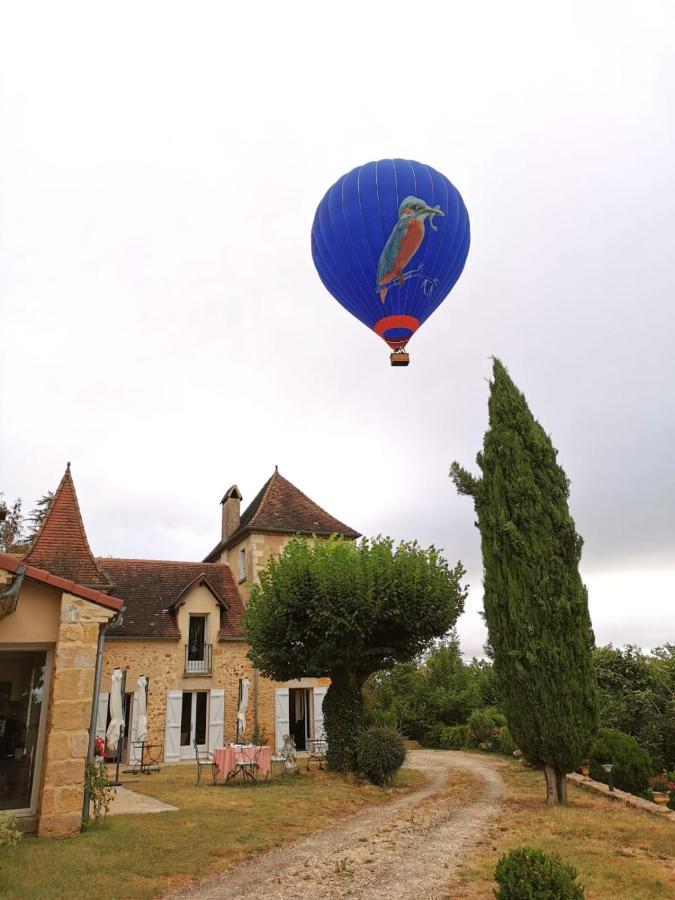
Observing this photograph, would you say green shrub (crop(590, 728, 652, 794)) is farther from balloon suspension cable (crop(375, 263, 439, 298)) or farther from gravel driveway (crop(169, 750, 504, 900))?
balloon suspension cable (crop(375, 263, 439, 298))

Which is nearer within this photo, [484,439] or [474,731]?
[484,439]

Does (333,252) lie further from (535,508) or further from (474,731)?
(474,731)

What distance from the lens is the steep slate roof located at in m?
22.6

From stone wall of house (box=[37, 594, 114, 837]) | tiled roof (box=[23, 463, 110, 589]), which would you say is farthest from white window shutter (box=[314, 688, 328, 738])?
stone wall of house (box=[37, 594, 114, 837])

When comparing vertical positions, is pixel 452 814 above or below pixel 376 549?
below

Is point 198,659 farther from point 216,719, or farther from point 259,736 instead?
point 259,736

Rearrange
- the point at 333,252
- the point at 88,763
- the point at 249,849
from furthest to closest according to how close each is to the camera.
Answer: the point at 333,252 → the point at 88,763 → the point at 249,849

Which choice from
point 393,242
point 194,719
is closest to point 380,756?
point 194,719

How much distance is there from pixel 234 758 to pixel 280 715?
719cm

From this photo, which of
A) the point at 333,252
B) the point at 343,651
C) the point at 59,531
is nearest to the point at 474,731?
the point at 343,651

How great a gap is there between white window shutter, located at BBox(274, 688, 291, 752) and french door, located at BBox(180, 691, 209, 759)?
7.60 feet

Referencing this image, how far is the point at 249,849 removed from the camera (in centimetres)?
758

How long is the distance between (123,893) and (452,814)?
6.21m

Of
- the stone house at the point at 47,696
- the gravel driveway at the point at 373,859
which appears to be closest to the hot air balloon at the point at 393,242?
the stone house at the point at 47,696
